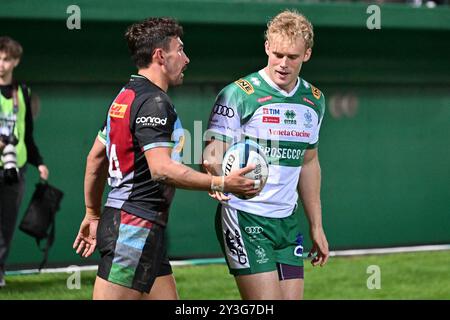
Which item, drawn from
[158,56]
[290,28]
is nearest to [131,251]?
[158,56]

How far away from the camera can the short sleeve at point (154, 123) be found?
6020 millimetres

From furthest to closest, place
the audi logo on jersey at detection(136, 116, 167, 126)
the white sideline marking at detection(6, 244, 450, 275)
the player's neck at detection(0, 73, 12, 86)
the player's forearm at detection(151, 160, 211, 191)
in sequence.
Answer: the white sideline marking at detection(6, 244, 450, 275) → the player's neck at detection(0, 73, 12, 86) → the audi logo on jersey at detection(136, 116, 167, 126) → the player's forearm at detection(151, 160, 211, 191)

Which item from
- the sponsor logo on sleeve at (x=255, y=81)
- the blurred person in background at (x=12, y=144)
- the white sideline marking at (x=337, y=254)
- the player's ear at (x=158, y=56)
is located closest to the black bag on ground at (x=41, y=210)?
the blurred person in background at (x=12, y=144)

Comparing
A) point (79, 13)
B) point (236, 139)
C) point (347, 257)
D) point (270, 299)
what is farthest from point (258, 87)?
point (347, 257)

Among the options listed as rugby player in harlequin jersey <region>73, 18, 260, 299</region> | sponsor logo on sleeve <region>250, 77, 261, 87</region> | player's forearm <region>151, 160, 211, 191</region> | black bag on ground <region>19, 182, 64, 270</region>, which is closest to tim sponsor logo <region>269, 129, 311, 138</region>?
sponsor logo on sleeve <region>250, 77, 261, 87</region>

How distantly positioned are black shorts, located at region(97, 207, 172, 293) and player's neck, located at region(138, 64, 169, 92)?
0.79 meters

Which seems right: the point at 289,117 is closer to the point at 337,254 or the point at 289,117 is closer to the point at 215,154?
the point at 215,154

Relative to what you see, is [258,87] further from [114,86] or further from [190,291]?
[114,86]

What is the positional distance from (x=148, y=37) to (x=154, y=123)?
23.8 inches

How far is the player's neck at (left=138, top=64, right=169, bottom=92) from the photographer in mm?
6329

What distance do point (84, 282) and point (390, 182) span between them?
475 centimetres

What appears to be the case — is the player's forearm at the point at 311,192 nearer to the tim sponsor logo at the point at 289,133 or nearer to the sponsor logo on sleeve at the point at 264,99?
the tim sponsor logo at the point at 289,133

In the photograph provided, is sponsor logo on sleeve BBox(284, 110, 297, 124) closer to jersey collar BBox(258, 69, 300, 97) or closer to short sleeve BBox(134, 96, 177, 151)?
jersey collar BBox(258, 69, 300, 97)

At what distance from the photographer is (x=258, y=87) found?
7.13 metres
